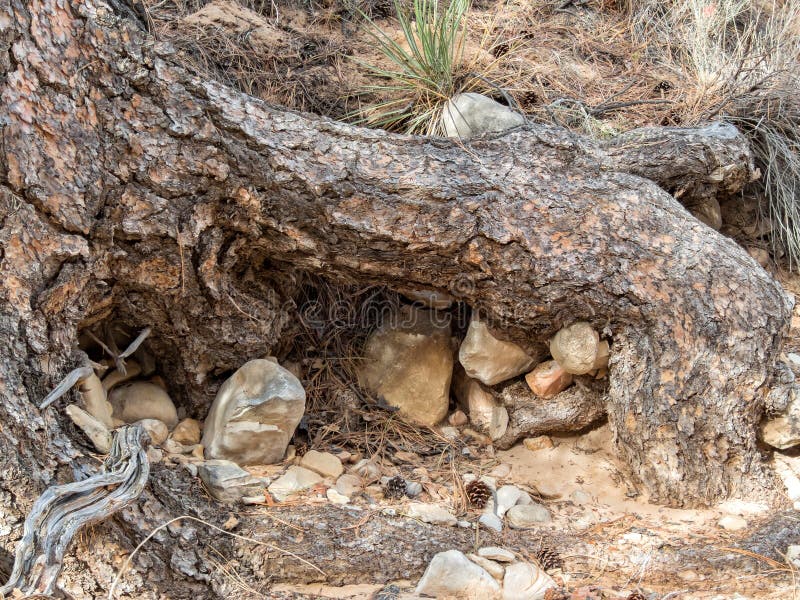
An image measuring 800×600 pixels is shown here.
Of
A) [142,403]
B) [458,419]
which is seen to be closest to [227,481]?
[142,403]

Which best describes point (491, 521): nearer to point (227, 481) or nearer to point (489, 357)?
point (489, 357)

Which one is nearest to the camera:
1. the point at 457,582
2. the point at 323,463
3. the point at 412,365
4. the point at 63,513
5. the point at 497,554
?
the point at 63,513

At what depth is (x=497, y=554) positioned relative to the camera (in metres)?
2.41

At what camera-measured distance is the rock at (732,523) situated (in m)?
2.55

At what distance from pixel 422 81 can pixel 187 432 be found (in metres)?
1.90

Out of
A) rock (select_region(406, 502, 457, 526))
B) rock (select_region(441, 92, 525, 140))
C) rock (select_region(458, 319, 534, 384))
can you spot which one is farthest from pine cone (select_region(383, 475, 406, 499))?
rock (select_region(441, 92, 525, 140))

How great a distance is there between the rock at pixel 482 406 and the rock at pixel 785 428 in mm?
976

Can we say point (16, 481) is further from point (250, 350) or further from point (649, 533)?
point (649, 533)

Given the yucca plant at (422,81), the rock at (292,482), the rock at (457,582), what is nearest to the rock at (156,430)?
the rock at (292,482)

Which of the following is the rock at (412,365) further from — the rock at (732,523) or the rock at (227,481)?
the rock at (732,523)

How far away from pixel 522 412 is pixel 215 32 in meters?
2.28

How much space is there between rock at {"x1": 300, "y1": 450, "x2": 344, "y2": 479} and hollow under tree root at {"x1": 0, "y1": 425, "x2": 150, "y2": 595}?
696 mm

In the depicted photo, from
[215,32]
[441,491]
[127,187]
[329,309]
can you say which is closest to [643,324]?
[441,491]

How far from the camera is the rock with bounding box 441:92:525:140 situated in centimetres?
334
